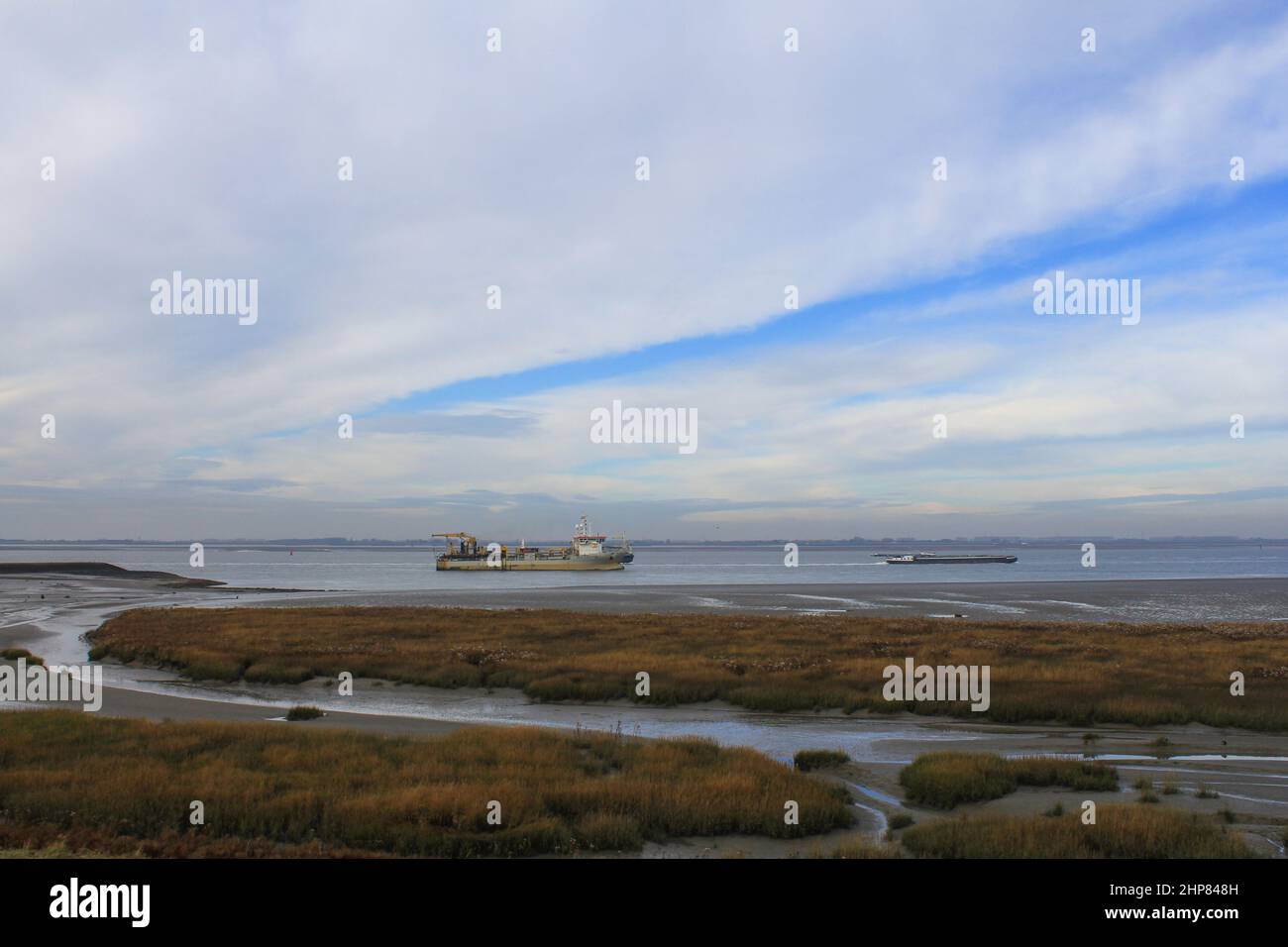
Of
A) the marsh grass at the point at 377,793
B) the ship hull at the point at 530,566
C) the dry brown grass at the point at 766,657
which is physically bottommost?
the ship hull at the point at 530,566

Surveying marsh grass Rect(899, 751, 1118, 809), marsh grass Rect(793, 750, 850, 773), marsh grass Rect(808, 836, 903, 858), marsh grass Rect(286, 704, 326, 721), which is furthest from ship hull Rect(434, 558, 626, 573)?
marsh grass Rect(808, 836, 903, 858)

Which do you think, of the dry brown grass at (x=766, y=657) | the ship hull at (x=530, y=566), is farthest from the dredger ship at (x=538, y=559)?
the dry brown grass at (x=766, y=657)

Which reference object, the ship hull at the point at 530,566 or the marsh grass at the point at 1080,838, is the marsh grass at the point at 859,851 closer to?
the marsh grass at the point at 1080,838

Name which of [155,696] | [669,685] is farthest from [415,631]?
[669,685]

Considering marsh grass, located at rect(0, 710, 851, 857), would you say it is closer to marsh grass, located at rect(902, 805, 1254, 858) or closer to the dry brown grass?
marsh grass, located at rect(902, 805, 1254, 858)

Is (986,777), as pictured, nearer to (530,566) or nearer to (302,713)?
(302,713)
